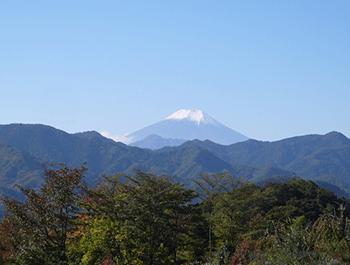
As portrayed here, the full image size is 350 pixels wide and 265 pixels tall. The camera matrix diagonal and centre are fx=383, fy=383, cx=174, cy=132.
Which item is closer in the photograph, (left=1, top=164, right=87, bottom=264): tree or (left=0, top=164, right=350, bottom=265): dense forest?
(left=0, top=164, right=350, bottom=265): dense forest

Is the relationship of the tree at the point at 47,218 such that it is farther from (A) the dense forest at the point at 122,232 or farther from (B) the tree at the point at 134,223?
(B) the tree at the point at 134,223

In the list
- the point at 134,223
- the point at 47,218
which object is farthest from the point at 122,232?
the point at 47,218

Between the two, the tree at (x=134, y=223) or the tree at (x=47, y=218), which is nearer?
the tree at (x=134, y=223)

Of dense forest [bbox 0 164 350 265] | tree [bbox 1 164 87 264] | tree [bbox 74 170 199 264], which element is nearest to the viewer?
dense forest [bbox 0 164 350 265]

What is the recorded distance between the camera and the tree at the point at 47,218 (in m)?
17.5

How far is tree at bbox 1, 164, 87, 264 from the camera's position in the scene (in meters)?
17.5

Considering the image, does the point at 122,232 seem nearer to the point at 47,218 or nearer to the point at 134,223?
the point at 134,223

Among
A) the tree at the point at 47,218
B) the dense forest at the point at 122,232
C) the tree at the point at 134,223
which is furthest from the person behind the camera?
the tree at the point at 47,218

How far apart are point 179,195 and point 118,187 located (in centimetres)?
376

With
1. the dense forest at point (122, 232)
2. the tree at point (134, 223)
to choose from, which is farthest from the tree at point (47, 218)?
the tree at point (134, 223)

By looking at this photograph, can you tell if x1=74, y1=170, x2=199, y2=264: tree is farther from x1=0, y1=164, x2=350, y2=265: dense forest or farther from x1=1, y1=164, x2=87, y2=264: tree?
x1=1, y1=164, x2=87, y2=264: tree

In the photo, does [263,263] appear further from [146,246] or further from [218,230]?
[218,230]

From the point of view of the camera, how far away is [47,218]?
18.0 m

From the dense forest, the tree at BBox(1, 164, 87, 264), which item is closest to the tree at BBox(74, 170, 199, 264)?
the dense forest
